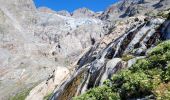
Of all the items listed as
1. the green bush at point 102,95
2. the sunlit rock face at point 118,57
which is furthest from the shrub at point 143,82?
the sunlit rock face at point 118,57

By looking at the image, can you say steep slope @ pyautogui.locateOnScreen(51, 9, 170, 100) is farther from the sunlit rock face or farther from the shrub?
the shrub

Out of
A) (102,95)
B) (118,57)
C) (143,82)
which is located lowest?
(102,95)

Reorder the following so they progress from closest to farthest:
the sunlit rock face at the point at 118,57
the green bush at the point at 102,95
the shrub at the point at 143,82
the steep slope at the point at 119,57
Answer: the shrub at the point at 143,82, the green bush at the point at 102,95, the steep slope at the point at 119,57, the sunlit rock face at the point at 118,57

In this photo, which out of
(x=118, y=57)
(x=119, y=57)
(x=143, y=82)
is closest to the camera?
(x=143, y=82)

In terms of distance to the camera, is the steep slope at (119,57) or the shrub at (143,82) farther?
the steep slope at (119,57)

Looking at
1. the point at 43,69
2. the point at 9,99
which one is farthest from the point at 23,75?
the point at 9,99

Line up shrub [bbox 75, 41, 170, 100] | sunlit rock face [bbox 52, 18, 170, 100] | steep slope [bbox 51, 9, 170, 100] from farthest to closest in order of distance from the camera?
sunlit rock face [bbox 52, 18, 170, 100], steep slope [bbox 51, 9, 170, 100], shrub [bbox 75, 41, 170, 100]

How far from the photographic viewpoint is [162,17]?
38.2m

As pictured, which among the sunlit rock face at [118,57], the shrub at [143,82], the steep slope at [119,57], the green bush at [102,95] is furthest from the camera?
the sunlit rock face at [118,57]

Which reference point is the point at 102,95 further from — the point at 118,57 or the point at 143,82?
the point at 118,57

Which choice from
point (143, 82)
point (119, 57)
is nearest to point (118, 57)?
point (119, 57)

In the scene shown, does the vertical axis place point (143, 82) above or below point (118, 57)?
below

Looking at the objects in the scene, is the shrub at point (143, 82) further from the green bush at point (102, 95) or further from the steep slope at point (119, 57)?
the steep slope at point (119, 57)

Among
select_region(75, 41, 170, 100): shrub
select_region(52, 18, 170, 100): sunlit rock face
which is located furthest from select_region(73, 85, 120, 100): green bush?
select_region(52, 18, 170, 100): sunlit rock face
